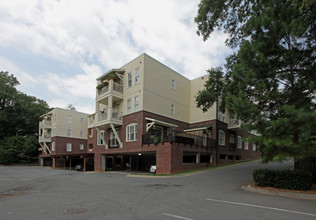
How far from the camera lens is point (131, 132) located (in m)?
23.1

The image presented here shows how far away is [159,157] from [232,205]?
1220cm

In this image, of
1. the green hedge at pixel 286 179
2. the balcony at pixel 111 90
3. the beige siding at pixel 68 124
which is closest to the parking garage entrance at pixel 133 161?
the balcony at pixel 111 90

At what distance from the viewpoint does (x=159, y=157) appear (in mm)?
19000

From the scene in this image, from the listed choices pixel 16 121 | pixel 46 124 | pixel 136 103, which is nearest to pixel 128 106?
pixel 136 103

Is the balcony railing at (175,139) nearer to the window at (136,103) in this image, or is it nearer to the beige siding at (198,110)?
the window at (136,103)

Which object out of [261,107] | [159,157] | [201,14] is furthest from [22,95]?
[261,107]

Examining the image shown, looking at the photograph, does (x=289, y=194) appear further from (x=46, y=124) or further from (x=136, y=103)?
(x=46, y=124)

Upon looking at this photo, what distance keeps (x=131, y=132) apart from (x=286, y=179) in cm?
1621

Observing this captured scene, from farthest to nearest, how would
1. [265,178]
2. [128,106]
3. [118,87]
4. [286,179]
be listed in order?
[118,87] < [128,106] < [265,178] < [286,179]

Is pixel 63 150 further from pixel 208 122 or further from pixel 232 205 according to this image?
pixel 232 205

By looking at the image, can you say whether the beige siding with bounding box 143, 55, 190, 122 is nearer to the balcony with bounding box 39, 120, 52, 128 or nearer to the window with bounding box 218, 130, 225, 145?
the window with bounding box 218, 130, 225, 145

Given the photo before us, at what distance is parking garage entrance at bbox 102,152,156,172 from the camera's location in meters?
26.4

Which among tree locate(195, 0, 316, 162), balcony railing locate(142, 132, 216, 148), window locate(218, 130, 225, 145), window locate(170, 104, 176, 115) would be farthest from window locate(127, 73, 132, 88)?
tree locate(195, 0, 316, 162)

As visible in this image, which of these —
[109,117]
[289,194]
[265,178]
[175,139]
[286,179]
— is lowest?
[289,194]
